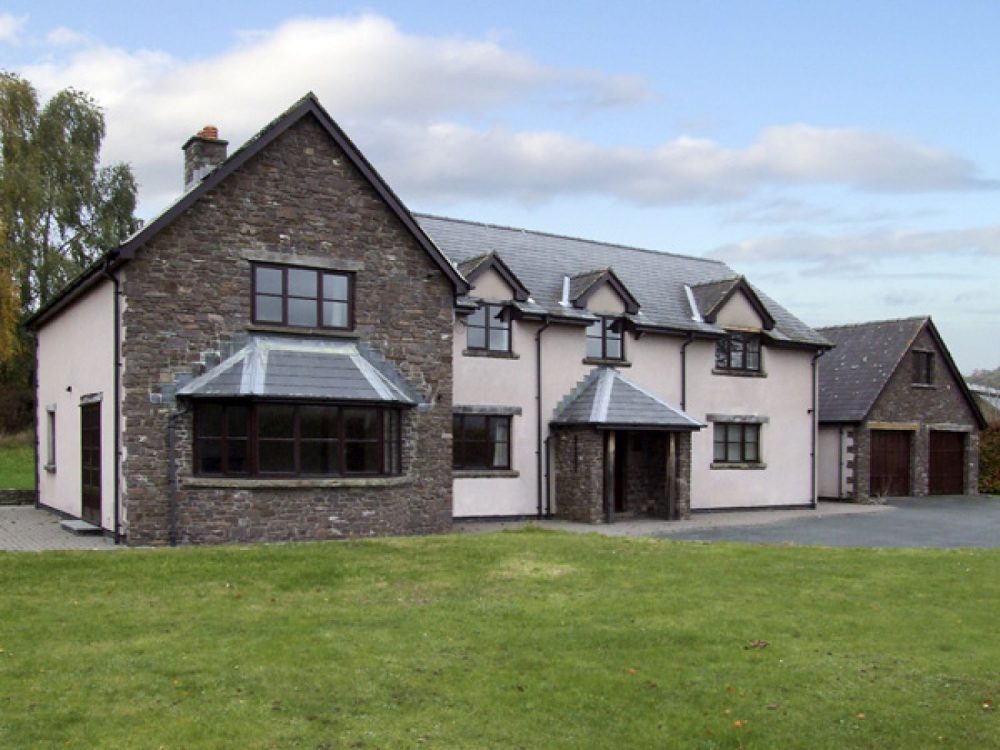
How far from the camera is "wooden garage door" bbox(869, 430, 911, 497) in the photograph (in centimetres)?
3497

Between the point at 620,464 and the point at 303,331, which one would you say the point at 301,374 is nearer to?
the point at 303,331

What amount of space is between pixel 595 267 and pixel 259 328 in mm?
12551

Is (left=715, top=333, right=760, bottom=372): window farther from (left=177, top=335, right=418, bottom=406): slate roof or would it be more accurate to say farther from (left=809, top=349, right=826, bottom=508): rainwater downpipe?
(left=177, top=335, right=418, bottom=406): slate roof

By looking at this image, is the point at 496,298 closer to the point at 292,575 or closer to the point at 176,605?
the point at 292,575

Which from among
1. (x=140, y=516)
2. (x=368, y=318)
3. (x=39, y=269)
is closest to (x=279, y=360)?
(x=368, y=318)

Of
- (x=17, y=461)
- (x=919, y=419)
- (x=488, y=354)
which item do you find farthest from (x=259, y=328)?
(x=919, y=419)

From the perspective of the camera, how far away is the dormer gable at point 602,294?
2659 centimetres

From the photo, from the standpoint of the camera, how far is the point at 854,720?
839 cm

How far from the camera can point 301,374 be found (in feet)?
64.0

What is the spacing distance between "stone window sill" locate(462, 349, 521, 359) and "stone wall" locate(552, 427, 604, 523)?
234 cm

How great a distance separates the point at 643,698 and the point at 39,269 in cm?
4369

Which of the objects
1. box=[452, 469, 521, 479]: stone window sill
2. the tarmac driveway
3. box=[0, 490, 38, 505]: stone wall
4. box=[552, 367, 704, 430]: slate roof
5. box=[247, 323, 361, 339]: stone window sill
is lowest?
the tarmac driveway

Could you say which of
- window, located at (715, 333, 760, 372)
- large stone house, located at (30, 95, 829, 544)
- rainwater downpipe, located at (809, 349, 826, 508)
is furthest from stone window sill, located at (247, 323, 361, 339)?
rainwater downpipe, located at (809, 349, 826, 508)

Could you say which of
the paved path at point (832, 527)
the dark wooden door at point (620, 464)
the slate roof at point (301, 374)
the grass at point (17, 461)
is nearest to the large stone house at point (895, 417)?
the paved path at point (832, 527)
